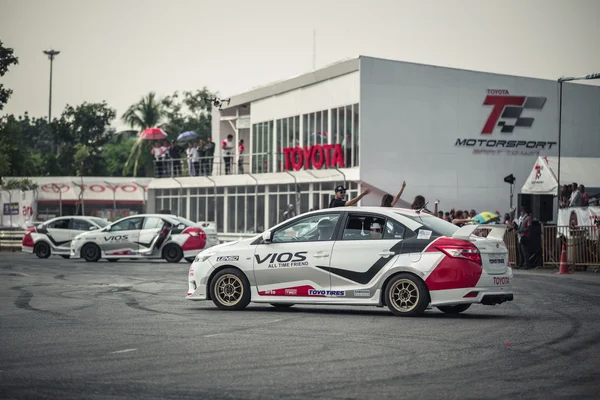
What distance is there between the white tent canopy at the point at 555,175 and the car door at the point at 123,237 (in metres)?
13.8

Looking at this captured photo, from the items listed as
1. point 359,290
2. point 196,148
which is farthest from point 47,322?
point 196,148

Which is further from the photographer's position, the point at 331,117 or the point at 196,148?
the point at 196,148

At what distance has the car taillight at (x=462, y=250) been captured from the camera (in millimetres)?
12906

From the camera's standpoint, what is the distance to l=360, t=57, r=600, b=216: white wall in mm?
42531

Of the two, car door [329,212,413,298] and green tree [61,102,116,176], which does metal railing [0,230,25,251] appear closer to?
car door [329,212,413,298]

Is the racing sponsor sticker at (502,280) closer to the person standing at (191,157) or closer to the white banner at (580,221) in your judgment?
the white banner at (580,221)

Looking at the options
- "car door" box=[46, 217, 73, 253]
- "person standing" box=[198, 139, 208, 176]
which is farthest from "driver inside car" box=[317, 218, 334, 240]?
"person standing" box=[198, 139, 208, 176]

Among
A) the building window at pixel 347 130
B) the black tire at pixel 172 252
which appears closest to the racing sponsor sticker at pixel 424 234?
the black tire at pixel 172 252

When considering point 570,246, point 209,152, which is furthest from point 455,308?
point 209,152

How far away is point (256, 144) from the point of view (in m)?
54.2

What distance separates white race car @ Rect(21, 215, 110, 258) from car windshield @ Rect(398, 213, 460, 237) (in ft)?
73.1

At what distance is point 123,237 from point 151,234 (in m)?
0.92

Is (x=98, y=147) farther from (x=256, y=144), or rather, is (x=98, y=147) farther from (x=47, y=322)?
(x=47, y=322)

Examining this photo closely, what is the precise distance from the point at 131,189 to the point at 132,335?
51160 mm
